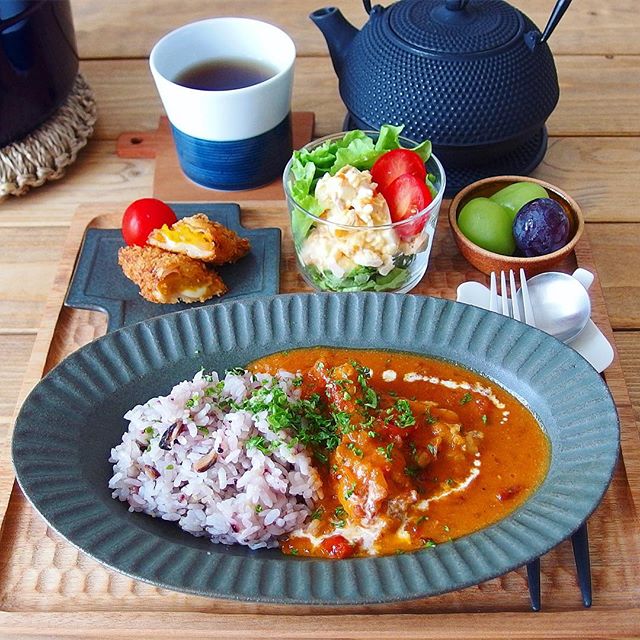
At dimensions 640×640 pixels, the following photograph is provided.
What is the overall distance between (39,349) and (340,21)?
1246 mm

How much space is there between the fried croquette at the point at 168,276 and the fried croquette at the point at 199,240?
21mm

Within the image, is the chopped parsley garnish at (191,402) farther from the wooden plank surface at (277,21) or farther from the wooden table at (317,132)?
the wooden plank surface at (277,21)

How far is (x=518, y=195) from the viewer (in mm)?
2184

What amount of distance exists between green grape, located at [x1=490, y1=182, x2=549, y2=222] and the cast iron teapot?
15cm

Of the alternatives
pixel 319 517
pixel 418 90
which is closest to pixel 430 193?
pixel 418 90

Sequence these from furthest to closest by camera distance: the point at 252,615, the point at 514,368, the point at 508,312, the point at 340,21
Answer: the point at 340,21
the point at 508,312
the point at 514,368
the point at 252,615

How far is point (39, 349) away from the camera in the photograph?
200 cm

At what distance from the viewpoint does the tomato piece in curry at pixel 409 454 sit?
152 cm

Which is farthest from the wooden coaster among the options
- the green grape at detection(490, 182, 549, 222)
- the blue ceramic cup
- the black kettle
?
the green grape at detection(490, 182, 549, 222)

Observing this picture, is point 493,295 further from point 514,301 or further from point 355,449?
point 355,449

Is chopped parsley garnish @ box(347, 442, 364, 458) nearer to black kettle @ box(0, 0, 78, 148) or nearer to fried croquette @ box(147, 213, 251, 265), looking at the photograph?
fried croquette @ box(147, 213, 251, 265)

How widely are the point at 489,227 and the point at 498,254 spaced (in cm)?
7

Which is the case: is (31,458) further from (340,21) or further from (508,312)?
(340,21)

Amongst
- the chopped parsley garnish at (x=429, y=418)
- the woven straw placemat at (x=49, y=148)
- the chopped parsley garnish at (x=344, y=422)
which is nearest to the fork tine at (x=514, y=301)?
the chopped parsley garnish at (x=429, y=418)
